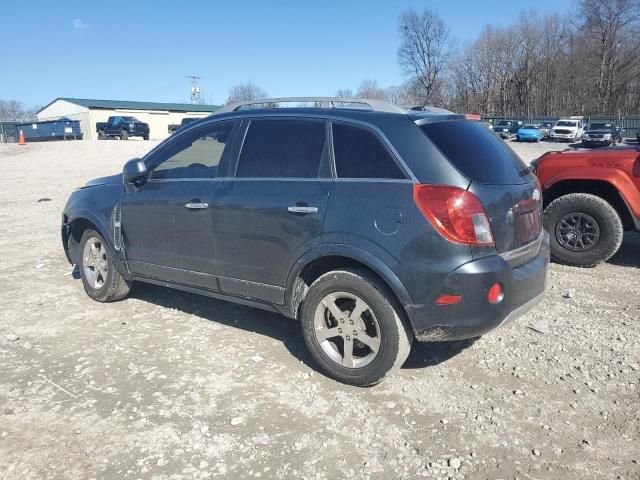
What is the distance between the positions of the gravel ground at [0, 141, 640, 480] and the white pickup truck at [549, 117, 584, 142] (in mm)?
39075

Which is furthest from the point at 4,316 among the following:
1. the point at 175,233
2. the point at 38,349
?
the point at 175,233

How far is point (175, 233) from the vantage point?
4.26 metres

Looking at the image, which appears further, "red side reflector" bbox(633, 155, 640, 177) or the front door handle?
"red side reflector" bbox(633, 155, 640, 177)

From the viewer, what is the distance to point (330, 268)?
3533mm

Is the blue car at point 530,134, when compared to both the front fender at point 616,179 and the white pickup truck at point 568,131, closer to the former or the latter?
the white pickup truck at point 568,131

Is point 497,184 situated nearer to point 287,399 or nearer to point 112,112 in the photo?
point 287,399

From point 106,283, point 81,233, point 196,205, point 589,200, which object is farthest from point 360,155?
point 589,200

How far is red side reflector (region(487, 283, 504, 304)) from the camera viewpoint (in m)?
3.04

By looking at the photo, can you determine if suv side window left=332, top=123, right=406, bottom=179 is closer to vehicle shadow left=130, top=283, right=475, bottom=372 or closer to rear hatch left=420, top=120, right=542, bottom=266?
rear hatch left=420, top=120, right=542, bottom=266

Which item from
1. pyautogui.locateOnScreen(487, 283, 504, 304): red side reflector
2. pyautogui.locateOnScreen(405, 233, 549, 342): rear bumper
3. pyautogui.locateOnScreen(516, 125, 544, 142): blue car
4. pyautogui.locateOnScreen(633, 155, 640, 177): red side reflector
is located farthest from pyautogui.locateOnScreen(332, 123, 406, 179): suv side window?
pyautogui.locateOnScreen(516, 125, 544, 142): blue car

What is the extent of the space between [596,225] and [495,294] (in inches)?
139

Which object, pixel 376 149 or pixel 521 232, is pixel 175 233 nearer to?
pixel 376 149

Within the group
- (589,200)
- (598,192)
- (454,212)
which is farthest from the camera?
(598,192)

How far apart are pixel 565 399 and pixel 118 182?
403 cm
